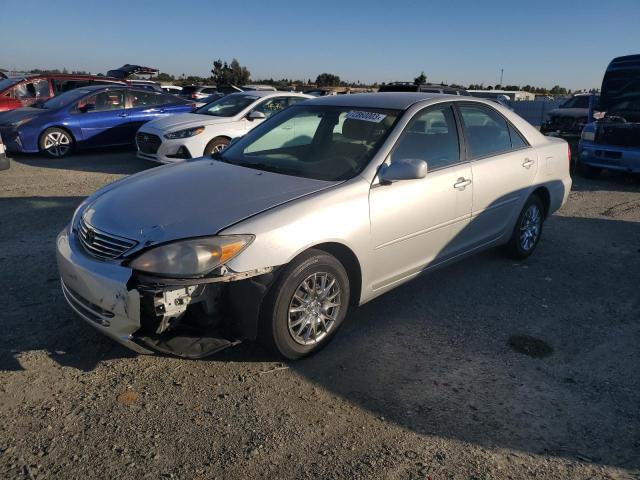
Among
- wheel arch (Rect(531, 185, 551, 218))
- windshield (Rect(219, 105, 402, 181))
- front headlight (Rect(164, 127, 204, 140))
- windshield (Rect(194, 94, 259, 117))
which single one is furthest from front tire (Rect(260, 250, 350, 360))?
windshield (Rect(194, 94, 259, 117))

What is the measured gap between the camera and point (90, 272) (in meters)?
2.89

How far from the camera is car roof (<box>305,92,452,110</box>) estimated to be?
408 centimetres

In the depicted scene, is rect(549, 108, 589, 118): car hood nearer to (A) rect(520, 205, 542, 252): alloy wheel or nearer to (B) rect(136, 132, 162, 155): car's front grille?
(A) rect(520, 205, 542, 252): alloy wheel

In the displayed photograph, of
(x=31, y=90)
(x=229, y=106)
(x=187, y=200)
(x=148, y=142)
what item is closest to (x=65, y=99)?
(x=31, y=90)

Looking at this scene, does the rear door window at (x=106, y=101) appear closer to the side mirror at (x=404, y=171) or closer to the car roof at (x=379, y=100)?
the car roof at (x=379, y=100)

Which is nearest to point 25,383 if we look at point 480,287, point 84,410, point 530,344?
point 84,410

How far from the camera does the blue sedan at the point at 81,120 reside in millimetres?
10227

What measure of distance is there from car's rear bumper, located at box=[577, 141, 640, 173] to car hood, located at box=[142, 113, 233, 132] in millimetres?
6596

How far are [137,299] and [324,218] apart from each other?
114 cm

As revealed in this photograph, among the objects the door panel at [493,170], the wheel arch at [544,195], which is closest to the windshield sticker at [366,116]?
the door panel at [493,170]

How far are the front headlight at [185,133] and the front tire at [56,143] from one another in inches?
123

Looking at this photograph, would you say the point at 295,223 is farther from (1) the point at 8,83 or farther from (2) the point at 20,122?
(1) the point at 8,83

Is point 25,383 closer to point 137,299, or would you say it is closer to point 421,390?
point 137,299

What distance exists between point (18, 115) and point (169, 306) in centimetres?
974
